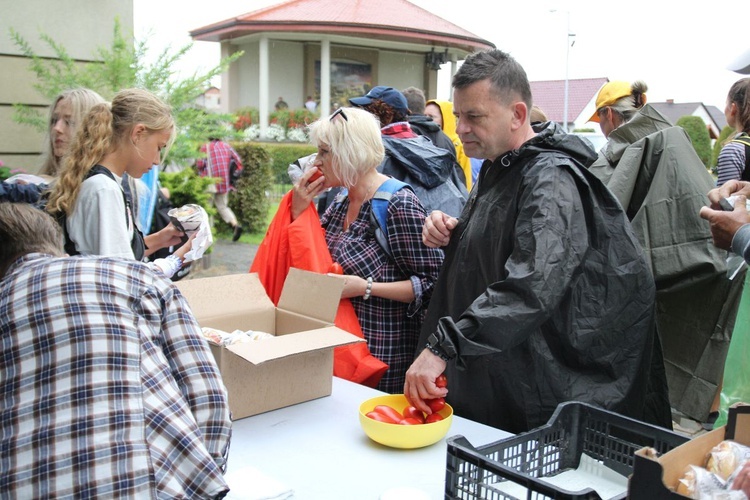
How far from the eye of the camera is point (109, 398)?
1234mm

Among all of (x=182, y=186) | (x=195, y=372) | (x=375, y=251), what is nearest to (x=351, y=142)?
(x=375, y=251)

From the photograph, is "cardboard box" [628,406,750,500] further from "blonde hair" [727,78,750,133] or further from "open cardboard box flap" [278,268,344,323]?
Answer: "blonde hair" [727,78,750,133]

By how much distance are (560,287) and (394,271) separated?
997mm

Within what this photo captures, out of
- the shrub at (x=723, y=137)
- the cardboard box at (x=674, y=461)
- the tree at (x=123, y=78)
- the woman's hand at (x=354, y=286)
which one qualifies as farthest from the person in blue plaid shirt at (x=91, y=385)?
the tree at (x=123, y=78)

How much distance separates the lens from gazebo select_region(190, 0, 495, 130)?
22391 mm

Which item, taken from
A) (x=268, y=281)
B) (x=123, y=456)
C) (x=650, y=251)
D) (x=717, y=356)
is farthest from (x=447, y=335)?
(x=717, y=356)

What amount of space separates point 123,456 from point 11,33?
5355mm

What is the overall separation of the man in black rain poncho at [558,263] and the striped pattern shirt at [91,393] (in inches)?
27.8

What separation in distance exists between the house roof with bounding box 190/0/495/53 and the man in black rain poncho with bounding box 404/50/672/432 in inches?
813

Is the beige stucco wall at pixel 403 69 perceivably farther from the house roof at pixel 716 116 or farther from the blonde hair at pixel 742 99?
the house roof at pixel 716 116

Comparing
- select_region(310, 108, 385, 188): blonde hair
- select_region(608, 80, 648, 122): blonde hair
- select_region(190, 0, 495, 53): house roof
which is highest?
select_region(190, 0, 495, 53): house roof

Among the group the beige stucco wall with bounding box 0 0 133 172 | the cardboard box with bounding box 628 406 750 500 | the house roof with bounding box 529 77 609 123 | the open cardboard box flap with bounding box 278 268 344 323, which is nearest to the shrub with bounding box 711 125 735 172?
the open cardboard box flap with bounding box 278 268 344 323

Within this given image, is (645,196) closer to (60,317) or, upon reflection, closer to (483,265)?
(483,265)

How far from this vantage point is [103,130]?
2410 millimetres
